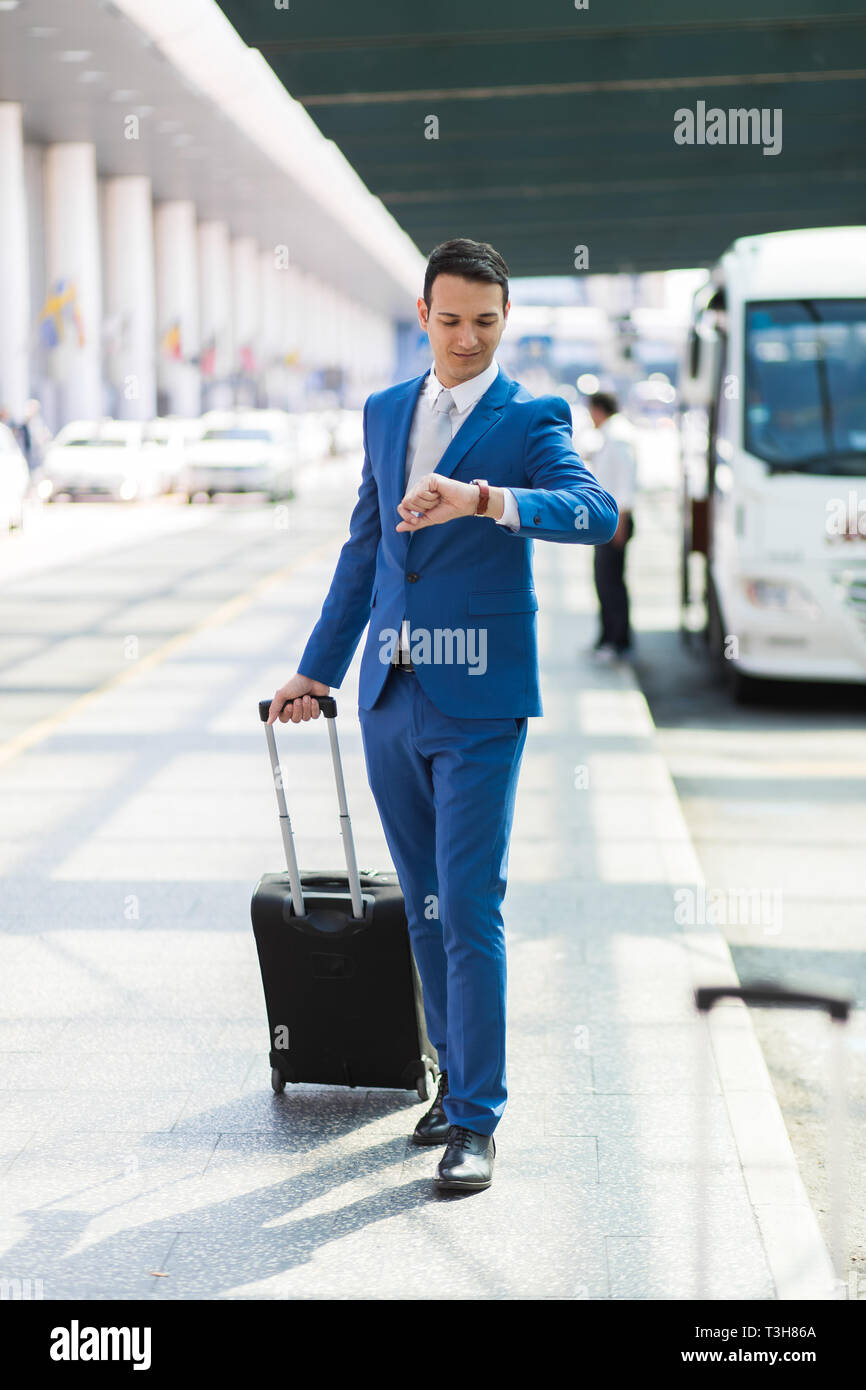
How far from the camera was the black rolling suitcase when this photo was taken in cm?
381

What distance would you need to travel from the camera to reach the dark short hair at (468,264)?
3.33 metres

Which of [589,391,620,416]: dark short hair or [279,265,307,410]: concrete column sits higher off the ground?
[279,265,307,410]: concrete column

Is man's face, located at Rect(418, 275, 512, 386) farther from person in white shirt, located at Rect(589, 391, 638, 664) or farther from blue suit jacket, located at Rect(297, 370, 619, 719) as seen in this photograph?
person in white shirt, located at Rect(589, 391, 638, 664)

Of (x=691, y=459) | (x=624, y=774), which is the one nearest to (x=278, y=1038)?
(x=624, y=774)

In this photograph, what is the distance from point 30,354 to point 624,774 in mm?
34204

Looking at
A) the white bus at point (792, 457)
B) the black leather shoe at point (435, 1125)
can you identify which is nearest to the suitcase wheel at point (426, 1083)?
the black leather shoe at point (435, 1125)

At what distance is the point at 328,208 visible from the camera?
50312 millimetres

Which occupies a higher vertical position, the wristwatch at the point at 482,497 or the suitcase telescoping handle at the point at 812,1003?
the wristwatch at the point at 482,497

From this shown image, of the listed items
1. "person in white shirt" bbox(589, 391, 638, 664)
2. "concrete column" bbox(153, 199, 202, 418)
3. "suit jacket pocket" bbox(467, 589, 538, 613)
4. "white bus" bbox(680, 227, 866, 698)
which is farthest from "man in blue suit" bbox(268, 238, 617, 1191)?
"concrete column" bbox(153, 199, 202, 418)

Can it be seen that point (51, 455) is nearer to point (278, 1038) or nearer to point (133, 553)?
point (133, 553)

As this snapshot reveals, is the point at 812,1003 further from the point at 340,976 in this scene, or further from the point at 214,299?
the point at 214,299

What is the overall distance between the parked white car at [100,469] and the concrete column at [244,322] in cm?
2597

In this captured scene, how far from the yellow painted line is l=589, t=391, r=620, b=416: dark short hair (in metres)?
3.55

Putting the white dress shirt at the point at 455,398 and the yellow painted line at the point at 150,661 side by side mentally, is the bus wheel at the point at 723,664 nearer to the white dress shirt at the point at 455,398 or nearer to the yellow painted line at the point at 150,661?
the yellow painted line at the point at 150,661
